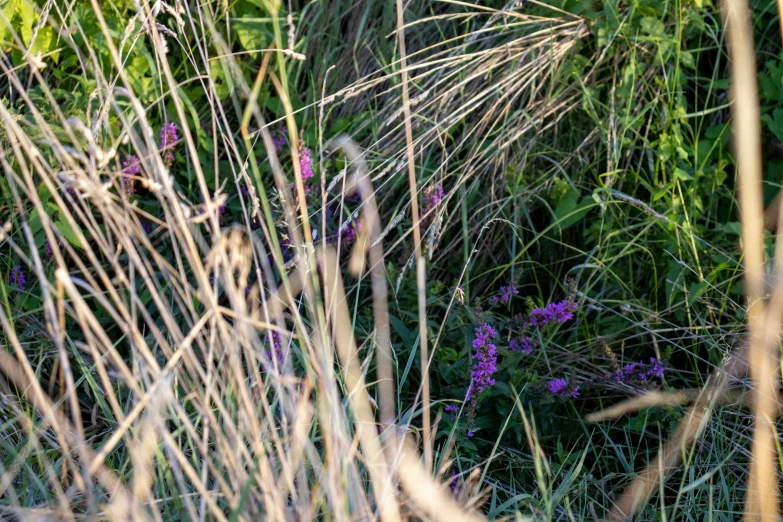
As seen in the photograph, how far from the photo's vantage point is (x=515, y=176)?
2.37 metres

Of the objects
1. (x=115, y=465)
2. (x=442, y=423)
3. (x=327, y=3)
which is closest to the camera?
(x=115, y=465)

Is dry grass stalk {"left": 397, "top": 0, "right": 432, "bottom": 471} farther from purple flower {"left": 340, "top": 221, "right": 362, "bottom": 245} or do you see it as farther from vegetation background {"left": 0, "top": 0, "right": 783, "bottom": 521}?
purple flower {"left": 340, "top": 221, "right": 362, "bottom": 245}

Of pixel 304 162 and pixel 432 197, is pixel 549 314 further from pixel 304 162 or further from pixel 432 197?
pixel 304 162

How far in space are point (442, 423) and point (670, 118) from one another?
1.11m

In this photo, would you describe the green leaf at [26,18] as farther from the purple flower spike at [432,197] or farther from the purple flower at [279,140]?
the purple flower spike at [432,197]

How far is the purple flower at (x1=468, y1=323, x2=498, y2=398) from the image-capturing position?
5.95 feet

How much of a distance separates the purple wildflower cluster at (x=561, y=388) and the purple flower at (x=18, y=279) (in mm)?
1402

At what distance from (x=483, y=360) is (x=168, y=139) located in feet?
3.78

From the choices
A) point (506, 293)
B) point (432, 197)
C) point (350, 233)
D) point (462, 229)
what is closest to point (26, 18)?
point (350, 233)

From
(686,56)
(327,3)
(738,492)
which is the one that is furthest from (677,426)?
(327,3)

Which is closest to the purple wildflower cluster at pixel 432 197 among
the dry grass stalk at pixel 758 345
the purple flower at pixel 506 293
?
the purple flower at pixel 506 293

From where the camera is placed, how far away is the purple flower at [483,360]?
1813mm

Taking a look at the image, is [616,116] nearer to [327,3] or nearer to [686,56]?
[686,56]

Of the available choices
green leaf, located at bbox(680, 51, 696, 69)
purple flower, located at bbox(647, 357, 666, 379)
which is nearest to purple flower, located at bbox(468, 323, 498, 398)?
purple flower, located at bbox(647, 357, 666, 379)
